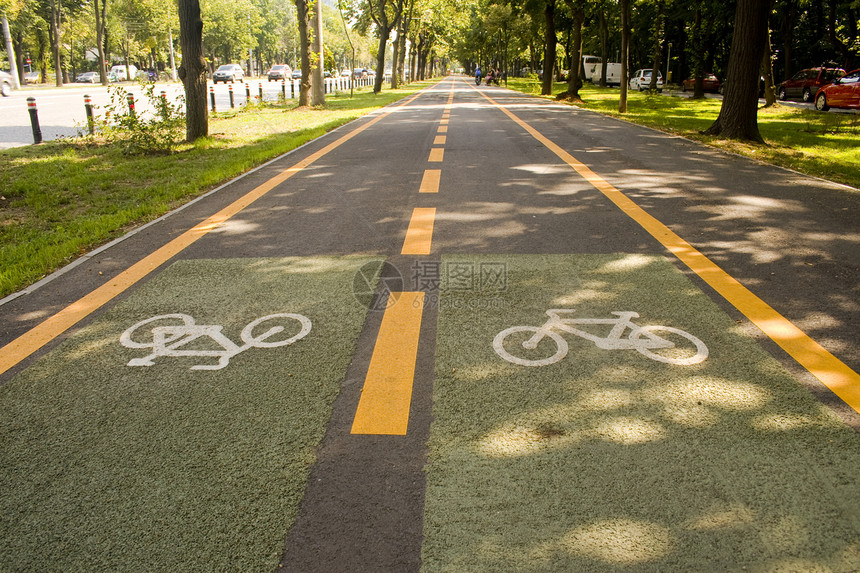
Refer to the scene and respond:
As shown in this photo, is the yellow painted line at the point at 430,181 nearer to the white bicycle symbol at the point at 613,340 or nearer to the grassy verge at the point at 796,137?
the white bicycle symbol at the point at 613,340

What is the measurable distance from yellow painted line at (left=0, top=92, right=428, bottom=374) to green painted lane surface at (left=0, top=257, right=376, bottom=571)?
0.19 m

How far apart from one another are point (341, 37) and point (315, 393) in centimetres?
11798

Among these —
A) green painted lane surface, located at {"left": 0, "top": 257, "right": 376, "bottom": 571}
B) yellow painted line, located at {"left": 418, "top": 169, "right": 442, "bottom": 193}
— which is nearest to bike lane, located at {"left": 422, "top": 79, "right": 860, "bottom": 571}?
green painted lane surface, located at {"left": 0, "top": 257, "right": 376, "bottom": 571}

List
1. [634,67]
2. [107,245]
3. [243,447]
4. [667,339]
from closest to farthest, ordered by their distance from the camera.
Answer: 1. [243,447]
2. [667,339]
3. [107,245]
4. [634,67]

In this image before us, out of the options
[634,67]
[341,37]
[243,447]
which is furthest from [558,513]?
[341,37]

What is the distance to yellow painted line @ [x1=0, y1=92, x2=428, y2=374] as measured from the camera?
13.0 ft

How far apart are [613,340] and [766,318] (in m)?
1.15

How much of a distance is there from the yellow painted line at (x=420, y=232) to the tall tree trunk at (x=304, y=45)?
18243 millimetres

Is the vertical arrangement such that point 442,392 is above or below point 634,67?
below

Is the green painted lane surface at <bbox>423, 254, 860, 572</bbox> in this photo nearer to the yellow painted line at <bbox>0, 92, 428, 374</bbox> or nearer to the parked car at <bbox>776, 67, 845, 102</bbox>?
the yellow painted line at <bbox>0, 92, 428, 374</bbox>

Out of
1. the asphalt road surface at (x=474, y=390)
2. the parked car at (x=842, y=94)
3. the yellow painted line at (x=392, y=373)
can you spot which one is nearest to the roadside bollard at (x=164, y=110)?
the asphalt road surface at (x=474, y=390)

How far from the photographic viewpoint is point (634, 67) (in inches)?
2744

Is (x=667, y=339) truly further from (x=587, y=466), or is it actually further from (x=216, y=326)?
(x=216, y=326)

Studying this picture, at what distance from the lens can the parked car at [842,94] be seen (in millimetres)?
22391
